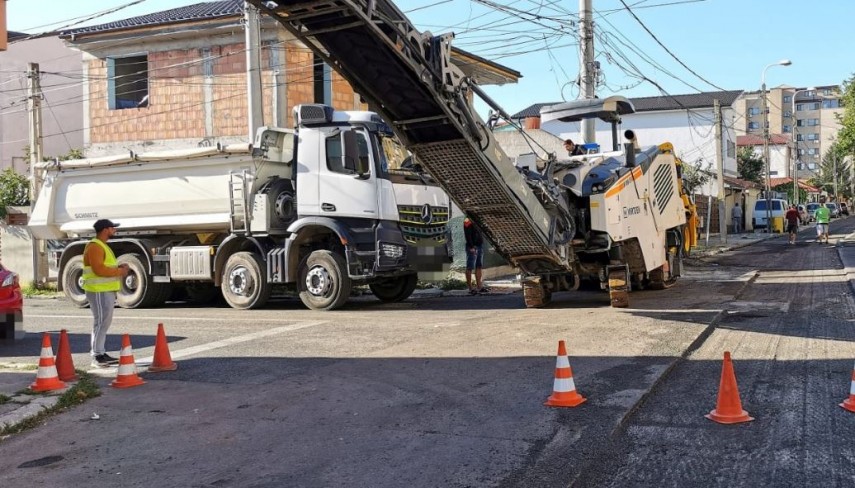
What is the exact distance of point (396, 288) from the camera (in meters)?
14.4

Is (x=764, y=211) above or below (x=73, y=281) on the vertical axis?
above

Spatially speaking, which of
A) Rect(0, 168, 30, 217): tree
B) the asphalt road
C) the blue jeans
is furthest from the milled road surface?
Rect(0, 168, 30, 217): tree

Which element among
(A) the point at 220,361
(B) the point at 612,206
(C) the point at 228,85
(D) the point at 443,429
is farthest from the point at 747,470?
(C) the point at 228,85

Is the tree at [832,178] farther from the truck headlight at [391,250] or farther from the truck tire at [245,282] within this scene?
the truck tire at [245,282]

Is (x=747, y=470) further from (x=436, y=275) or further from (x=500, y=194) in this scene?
(x=436, y=275)

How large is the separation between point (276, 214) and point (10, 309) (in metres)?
4.52

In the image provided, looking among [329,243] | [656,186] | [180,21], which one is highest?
[180,21]

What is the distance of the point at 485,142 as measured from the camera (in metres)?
9.64

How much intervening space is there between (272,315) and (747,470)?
933 centimetres

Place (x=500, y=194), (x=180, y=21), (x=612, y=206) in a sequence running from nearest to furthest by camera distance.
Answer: (x=500, y=194) → (x=612, y=206) → (x=180, y=21)

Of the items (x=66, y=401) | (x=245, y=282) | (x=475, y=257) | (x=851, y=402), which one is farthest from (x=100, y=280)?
(x=475, y=257)

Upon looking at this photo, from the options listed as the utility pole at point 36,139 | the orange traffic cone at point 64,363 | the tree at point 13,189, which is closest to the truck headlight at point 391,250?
the orange traffic cone at point 64,363

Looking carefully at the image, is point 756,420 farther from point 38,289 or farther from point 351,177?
point 38,289

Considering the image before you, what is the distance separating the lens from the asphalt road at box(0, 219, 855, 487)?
4566 mm
